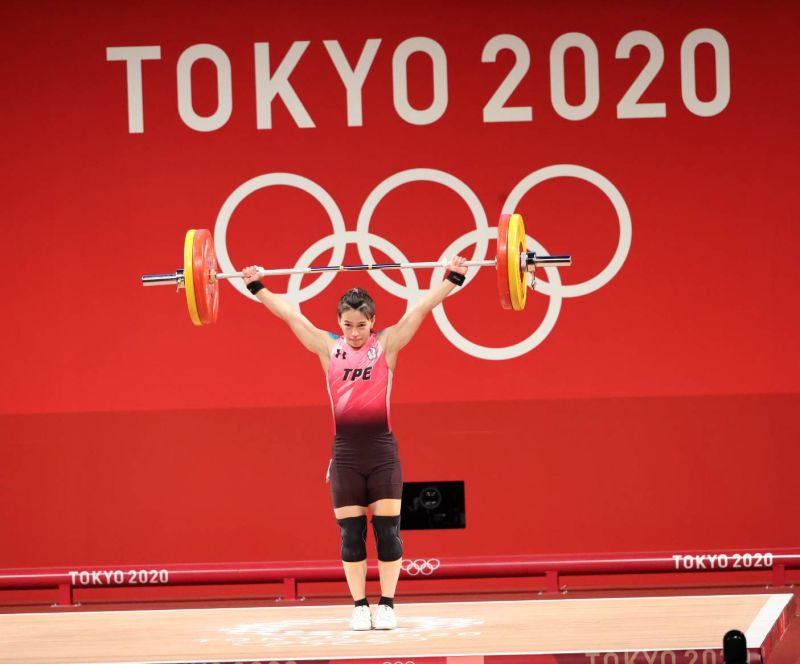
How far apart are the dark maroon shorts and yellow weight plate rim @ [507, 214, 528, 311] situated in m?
0.66

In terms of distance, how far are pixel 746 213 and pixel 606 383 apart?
112 centimetres

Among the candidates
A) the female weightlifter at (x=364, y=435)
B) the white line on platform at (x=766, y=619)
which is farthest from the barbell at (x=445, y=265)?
the white line on platform at (x=766, y=619)

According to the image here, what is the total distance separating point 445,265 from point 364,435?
2.14ft

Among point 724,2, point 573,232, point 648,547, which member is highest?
point 724,2

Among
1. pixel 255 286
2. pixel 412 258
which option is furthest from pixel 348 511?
pixel 412 258

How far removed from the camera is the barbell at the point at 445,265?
4.23 meters

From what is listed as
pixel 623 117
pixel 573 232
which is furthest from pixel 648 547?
pixel 623 117

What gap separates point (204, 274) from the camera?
4.39 metres

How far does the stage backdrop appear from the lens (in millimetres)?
6234

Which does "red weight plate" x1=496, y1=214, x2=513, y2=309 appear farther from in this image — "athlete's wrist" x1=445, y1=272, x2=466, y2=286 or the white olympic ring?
the white olympic ring

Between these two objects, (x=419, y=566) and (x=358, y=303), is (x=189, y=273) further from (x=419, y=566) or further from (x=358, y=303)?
(x=419, y=566)

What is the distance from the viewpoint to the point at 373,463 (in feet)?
13.9

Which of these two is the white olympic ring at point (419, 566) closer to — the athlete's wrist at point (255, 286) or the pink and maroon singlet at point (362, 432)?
the pink and maroon singlet at point (362, 432)

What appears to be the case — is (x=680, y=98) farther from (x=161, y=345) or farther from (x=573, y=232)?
(x=161, y=345)
